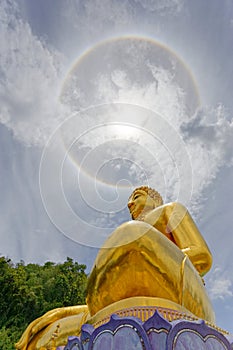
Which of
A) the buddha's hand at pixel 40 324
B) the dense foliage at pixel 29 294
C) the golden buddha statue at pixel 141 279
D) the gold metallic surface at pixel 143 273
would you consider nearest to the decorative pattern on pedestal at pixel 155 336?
the golden buddha statue at pixel 141 279

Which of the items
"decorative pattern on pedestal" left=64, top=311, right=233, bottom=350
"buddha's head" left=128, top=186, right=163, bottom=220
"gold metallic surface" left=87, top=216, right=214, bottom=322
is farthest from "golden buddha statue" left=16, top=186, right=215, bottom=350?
"buddha's head" left=128, top=186, right=163, bottom=220

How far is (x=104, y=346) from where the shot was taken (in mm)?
2152

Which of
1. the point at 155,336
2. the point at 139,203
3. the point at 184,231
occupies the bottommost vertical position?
the point at 155,336

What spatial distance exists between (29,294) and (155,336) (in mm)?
8538

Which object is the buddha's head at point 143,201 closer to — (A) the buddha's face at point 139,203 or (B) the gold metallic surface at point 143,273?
(A) the buddha's face at point 139,203

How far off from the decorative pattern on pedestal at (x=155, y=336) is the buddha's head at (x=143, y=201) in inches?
108

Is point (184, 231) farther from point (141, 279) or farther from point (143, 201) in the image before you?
point (141, 279)

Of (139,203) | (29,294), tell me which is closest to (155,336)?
(139,203)

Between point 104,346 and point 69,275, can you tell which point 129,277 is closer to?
point 104,346

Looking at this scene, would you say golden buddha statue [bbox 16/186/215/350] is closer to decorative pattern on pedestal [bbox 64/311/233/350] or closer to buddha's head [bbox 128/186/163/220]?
decorative pattern on pedestal [bbox 64/311/233/350]

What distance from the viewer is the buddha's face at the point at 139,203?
5074 mm

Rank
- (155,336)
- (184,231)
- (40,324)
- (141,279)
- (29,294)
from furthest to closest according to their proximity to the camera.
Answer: (29,294), (184,231), (40,324), (141,279), (155,336)

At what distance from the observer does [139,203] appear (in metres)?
5.15

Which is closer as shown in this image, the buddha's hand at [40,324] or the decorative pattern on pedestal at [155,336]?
the decorative pattern on pedestal at [155,336]
